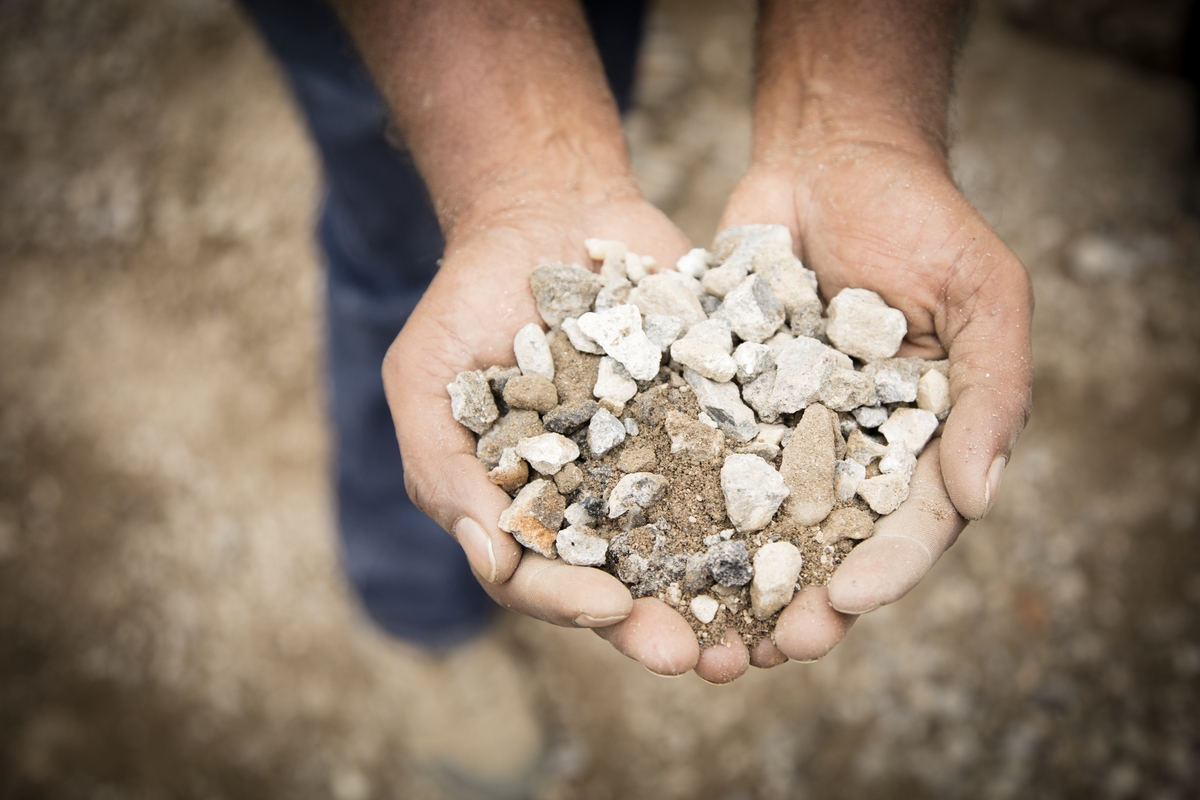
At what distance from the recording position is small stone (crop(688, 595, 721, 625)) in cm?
128

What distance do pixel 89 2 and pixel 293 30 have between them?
9.68 feet

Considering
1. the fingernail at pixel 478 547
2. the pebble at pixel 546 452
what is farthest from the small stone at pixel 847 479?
the fingernail at pixel 478 547

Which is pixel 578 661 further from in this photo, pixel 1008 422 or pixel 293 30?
pixel 293 30

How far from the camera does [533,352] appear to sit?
144 cm

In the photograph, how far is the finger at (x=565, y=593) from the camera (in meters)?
A: 1.19

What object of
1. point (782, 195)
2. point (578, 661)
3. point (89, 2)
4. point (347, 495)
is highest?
point (782, 195)

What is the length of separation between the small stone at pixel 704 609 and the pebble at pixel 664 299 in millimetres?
544

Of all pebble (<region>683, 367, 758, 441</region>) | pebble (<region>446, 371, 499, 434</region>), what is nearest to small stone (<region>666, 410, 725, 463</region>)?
pebble (<region>683, 367, 758, 441</region>)

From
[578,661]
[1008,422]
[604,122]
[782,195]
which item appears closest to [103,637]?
[578,661]

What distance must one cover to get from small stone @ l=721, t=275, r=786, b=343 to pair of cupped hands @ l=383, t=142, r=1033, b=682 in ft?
0.65

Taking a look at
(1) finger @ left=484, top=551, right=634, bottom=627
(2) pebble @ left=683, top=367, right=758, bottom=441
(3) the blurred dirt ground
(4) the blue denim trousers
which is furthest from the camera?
(3) the blurred dirt ground

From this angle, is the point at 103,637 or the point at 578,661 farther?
the point at 103,637

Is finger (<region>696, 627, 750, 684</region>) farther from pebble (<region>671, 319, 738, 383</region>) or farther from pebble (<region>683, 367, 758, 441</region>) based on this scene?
pebble (<region>671, 319, 738, 383</region>)

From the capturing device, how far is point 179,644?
308 centimetres
